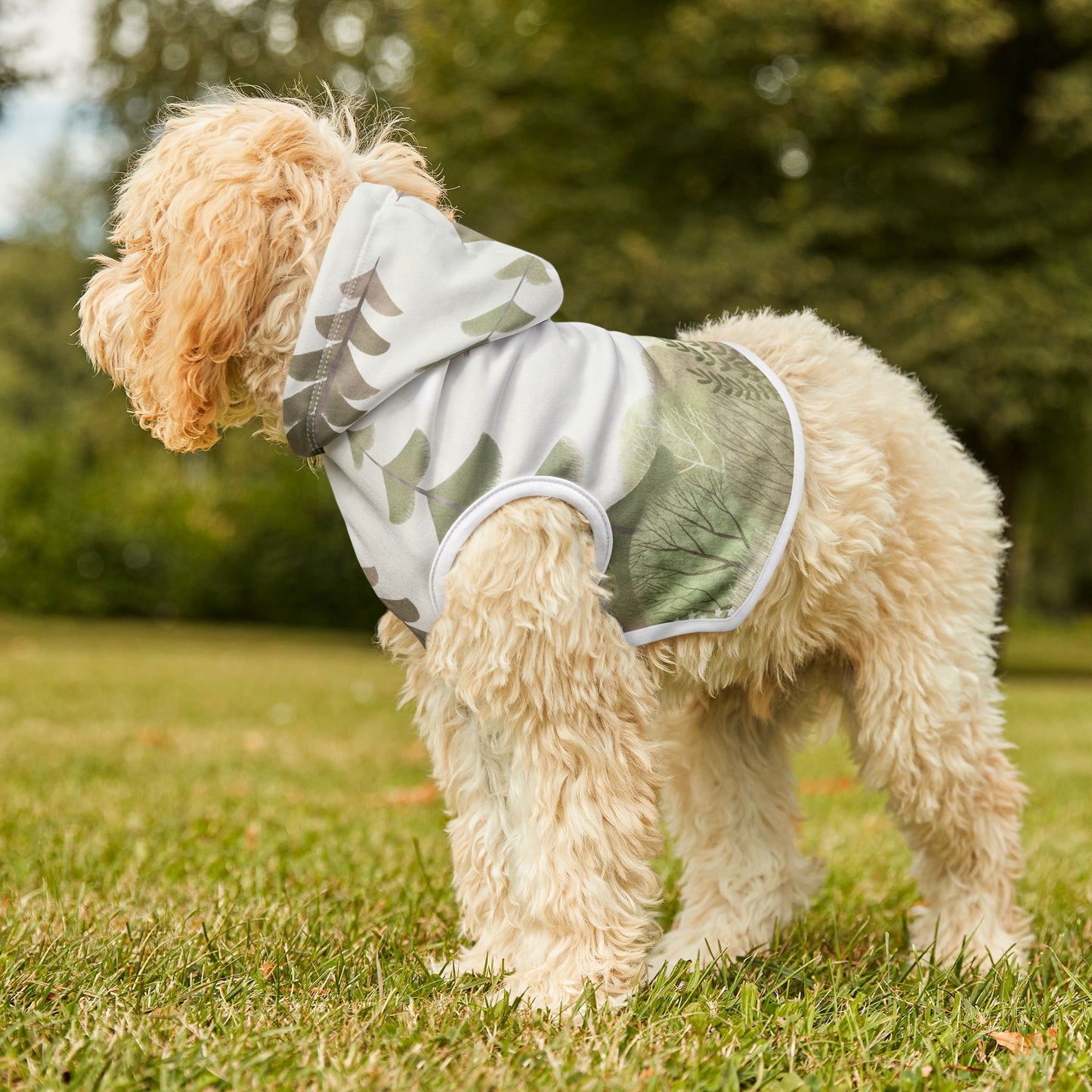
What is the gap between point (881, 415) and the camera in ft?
9.48

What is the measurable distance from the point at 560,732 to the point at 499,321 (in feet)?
2.90

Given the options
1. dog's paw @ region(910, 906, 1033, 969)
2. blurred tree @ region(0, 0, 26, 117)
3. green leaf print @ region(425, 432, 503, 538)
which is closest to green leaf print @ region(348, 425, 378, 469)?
green leaf print @ region(425, 432, 503, 538)

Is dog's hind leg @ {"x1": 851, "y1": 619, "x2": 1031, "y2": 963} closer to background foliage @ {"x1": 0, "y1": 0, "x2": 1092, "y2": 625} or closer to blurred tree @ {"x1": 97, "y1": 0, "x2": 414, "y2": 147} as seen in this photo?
background foliage @ {"x1": 0, "y1": 0, "x2": 1092, "y2": 625}

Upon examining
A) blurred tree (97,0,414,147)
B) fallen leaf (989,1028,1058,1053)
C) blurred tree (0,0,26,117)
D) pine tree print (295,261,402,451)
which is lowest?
fallen leaf (989,1028,1058,1053)

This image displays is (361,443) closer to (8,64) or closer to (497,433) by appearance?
(497,433)

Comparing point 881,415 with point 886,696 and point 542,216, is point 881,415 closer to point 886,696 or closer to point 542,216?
point 886,696

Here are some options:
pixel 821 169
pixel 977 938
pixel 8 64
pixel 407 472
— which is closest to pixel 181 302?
pixel 407 472

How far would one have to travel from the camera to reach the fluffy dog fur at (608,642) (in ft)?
8.02

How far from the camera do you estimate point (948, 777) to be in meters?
2.97

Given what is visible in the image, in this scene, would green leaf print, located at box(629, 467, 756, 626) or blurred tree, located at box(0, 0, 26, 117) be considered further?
blurred tree, located at box(0, 0, 26, 117)

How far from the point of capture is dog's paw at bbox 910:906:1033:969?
3.07 m

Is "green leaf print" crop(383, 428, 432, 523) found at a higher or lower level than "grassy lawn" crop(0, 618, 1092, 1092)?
higher

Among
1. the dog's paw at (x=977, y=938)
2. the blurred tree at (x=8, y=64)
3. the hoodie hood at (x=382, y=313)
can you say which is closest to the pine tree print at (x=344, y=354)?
the hoodie hood at (x=382, y=313)

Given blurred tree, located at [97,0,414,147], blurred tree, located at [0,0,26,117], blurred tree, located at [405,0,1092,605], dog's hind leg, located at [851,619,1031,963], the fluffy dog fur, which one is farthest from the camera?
blurred tree, located at [97,0,414,147]
